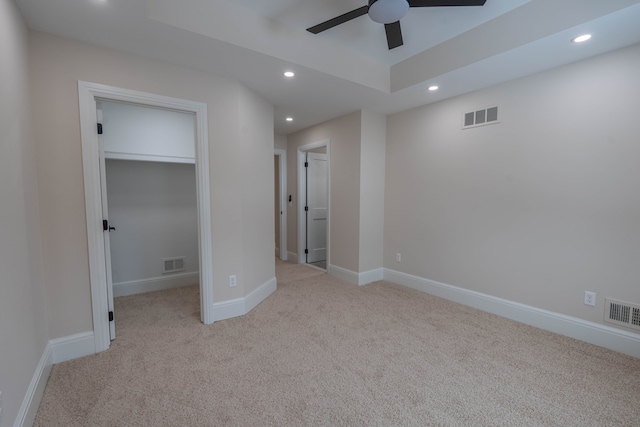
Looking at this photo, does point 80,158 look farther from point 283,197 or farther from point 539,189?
point 539,189

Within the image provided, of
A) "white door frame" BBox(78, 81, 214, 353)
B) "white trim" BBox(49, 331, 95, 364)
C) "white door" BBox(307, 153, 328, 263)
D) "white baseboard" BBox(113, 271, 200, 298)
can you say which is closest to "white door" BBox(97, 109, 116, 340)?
"white door frame" BBox(78, 81, 214, 353)

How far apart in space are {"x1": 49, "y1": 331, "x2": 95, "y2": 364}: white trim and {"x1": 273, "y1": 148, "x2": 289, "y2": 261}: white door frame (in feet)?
11.1

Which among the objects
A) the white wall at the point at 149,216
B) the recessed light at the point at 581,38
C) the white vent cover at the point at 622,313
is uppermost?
the recessed light at the point at 581,38

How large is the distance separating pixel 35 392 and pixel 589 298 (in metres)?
4.11

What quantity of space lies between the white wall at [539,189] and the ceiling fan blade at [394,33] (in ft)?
4.41

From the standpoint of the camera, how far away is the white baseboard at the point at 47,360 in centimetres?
147

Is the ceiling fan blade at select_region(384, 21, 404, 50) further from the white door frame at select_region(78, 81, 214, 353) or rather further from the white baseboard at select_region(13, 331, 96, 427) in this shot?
the white baseboard at select_region(13, 331, 96, 427)

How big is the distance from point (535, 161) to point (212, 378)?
3355 millimetres

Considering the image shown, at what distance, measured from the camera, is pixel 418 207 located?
145 inches

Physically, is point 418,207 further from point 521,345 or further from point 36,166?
point 36,166

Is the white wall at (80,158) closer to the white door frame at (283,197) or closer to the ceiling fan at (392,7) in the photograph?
the ceiling fan at (392,7)

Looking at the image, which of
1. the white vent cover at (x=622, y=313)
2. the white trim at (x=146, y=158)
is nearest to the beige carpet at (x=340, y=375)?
the white vent cover at (x=622, y=313)

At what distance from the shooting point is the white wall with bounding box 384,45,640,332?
222 cm

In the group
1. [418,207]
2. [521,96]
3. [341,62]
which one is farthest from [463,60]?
[418,207]
